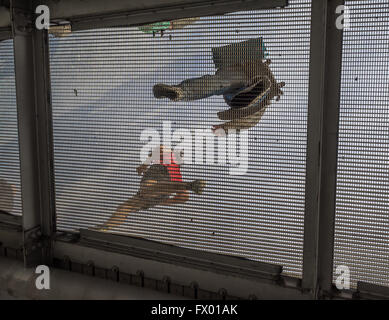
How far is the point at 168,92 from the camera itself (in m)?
2.91

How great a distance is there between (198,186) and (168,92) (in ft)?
2.50

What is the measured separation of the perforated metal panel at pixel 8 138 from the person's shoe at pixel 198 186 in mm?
1819

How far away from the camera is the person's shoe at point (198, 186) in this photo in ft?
9.53

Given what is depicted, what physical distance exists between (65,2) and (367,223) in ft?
9.74

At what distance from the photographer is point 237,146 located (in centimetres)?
275

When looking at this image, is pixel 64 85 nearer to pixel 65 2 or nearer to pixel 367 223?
pixel 65 2

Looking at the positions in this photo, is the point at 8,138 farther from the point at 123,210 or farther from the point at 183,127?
the point at 183,127

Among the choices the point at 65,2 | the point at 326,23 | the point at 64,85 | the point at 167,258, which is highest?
the point at 65,2

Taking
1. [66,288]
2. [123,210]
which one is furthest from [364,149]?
[66,288]

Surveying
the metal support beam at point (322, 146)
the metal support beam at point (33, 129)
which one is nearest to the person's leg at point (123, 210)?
the metal support beam at point (33, 129)

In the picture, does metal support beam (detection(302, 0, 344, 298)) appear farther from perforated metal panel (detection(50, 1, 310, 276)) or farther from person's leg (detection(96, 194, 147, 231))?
person's leg (detection(96, 194, 147, 231))

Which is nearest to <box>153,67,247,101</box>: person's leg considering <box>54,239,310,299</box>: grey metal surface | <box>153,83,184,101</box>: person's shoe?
<box>153,83,184,101</box>: person's shoe

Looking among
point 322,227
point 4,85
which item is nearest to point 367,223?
point 322,227

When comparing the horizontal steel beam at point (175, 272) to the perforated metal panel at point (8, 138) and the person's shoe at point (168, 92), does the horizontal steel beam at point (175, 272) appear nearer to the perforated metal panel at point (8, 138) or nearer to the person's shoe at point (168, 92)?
the perforated metal panel at point (8, 138)
